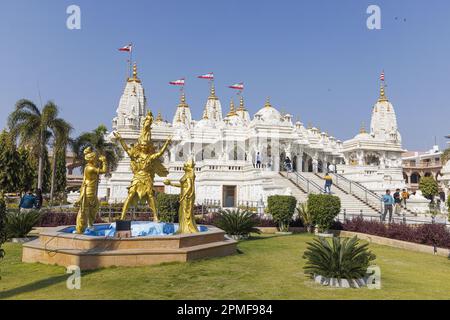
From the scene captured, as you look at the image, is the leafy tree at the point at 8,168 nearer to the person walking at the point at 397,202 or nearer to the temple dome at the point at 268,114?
the temple dome at the point at 268,114

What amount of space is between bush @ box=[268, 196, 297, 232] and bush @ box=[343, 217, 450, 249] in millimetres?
2496

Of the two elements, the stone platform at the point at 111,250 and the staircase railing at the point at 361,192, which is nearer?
the stone platform at the point at 111,250

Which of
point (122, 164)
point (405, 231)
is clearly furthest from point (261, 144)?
point (405, 231)

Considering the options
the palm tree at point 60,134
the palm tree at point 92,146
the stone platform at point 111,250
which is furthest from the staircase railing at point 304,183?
the stone platform at point 111,250

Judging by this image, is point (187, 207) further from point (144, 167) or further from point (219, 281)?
point (219, 281)

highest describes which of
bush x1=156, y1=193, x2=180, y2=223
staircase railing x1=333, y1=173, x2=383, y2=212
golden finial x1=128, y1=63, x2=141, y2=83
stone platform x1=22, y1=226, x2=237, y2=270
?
golden finial x1=128, y1=63, x2=141, y2=83

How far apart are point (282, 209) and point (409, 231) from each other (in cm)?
519

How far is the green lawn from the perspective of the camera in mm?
6645

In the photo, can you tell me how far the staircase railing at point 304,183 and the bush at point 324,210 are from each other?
10023mm

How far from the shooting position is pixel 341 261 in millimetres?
7422

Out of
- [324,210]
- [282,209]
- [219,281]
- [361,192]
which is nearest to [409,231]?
[324,210]

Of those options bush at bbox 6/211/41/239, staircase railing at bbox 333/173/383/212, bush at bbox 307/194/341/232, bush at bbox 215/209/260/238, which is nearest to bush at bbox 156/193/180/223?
bush at bbox 215/209/260/238

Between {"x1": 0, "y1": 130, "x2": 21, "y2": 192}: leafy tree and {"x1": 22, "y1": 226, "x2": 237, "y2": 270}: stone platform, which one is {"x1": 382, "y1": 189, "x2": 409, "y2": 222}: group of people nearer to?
{"x1": 22, "y1": 226, "x2": 237, "y2": 270}: stone platform

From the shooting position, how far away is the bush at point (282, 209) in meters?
→ 16.8
